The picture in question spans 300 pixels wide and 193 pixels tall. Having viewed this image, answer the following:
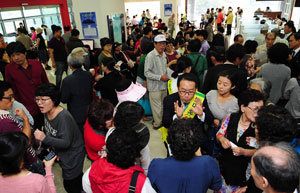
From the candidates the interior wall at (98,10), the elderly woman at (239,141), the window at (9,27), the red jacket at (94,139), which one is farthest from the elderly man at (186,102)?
the window at (9,27)

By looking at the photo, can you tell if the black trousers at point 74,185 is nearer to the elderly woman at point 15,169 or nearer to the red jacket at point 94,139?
the red jacket at point 94,139

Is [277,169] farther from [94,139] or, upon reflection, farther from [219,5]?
[219,5]

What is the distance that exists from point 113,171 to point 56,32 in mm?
4955

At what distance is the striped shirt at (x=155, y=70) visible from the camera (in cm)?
357

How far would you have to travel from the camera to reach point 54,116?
1.94m

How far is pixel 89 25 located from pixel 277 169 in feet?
17.4

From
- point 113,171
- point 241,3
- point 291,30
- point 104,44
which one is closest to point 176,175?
point 113,171

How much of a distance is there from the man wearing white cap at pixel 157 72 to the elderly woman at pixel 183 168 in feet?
7.43

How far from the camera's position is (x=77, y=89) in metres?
2.73

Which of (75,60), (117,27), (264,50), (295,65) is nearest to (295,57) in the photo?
(295,65)

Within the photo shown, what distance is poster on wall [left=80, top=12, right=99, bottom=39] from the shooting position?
206 inches

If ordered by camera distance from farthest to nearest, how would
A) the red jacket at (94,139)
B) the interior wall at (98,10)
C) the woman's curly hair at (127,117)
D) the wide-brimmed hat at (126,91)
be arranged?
the interior wall at (98,10)
the wide-brimmed hat at (126,91)
the red jacket at (94,139)
the woman's curly hair at (127,117)

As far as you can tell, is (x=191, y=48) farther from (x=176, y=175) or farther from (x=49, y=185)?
(x=49, y=185)

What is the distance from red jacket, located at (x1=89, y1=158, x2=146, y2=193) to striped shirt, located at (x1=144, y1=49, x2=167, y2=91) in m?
2.40
